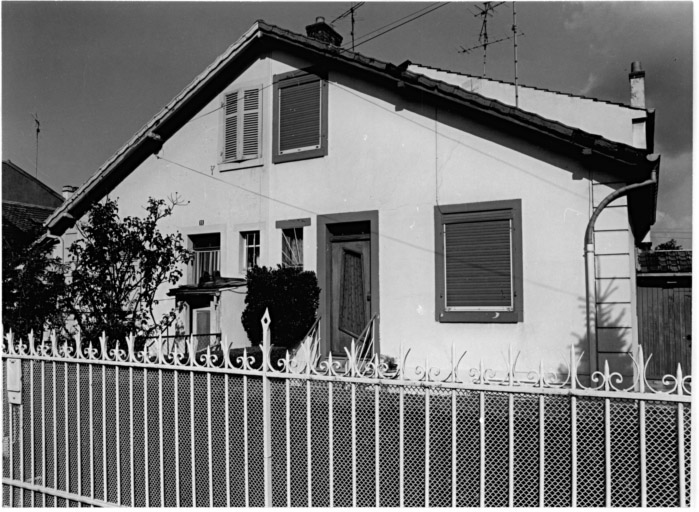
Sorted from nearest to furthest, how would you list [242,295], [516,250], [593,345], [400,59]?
1. [593,345]
2. [516,250]
3. [400,59]
4. [242,295]

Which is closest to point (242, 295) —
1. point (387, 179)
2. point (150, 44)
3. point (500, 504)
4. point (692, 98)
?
point (387, 179)

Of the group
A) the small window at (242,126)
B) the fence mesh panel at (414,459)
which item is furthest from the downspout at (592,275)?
the small window at (242,126)

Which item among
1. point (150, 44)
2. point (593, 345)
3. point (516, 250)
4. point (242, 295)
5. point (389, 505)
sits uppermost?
point (150, 44)

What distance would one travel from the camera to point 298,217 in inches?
371

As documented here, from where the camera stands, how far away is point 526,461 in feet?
15.2

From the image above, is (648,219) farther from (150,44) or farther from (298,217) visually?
(150,44)

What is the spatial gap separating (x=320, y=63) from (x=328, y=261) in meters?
3.26

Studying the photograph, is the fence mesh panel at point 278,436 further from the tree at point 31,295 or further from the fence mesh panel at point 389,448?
the tree at point 31,295

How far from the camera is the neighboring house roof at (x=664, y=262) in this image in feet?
41.2

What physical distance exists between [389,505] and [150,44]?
6.76 m

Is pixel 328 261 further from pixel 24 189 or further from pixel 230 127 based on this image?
pixel 24 189

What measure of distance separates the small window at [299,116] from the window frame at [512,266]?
2.34m

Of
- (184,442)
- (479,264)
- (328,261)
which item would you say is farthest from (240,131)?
(184,442)

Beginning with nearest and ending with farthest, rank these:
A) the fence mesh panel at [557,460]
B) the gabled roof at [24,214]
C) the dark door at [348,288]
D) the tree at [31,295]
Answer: the fence mesh panel at [557,460]
the tree at [31,295]
the dark door at [348,288]
the gabled roof at [24,214]
